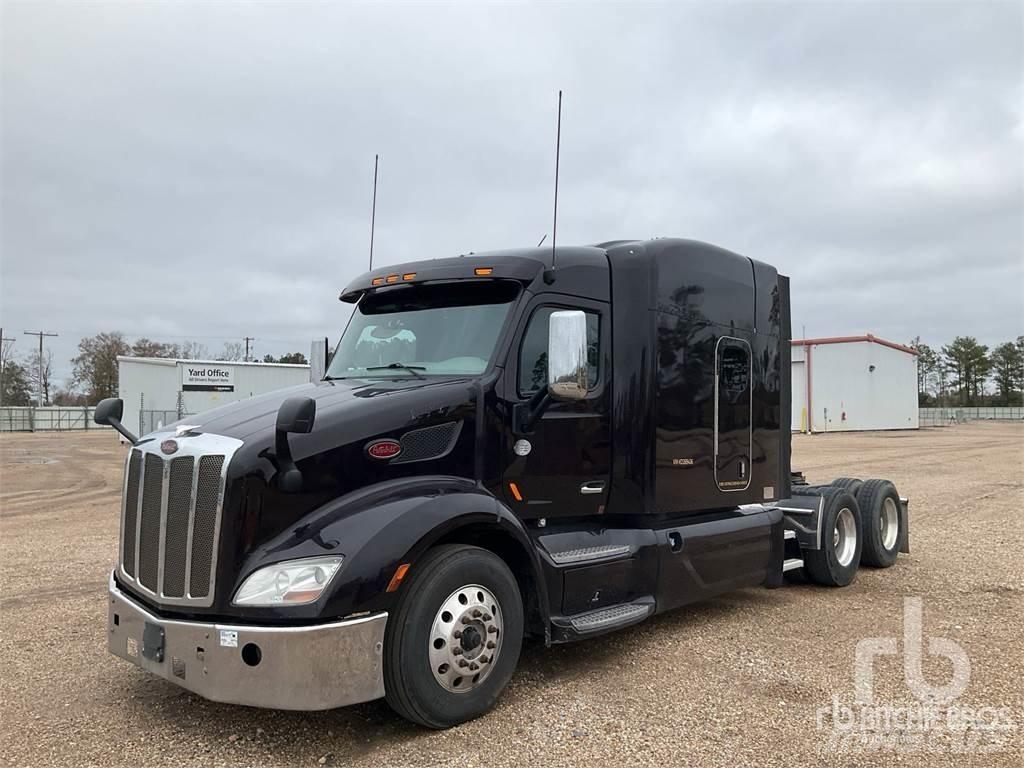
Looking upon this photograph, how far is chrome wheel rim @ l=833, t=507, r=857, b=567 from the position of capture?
7980 mm

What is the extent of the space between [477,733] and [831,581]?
186 inches

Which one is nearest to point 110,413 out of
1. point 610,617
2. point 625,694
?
point 610,617

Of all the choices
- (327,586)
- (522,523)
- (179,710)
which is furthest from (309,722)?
(522,523)

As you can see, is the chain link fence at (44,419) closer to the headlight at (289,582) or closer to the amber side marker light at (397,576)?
the headlight at (289,582)

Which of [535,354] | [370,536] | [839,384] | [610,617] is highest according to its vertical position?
[839,384]

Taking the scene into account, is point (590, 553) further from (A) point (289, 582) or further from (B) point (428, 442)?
(A) point (289, 582)

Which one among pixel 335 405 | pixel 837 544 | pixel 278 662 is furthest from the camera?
pixel 837 544

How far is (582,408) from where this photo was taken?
5.46m

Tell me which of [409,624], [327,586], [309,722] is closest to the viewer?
[327,586]

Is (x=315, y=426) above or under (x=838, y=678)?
above

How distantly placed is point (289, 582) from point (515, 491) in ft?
5.31

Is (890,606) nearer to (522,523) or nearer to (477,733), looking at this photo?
(522,523)

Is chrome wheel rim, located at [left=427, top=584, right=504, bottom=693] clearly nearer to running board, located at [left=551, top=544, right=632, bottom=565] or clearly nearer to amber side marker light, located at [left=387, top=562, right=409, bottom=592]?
amber side marker light, located at [left=387, top=562, right=409, bottom=592]

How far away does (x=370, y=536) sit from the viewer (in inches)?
157
